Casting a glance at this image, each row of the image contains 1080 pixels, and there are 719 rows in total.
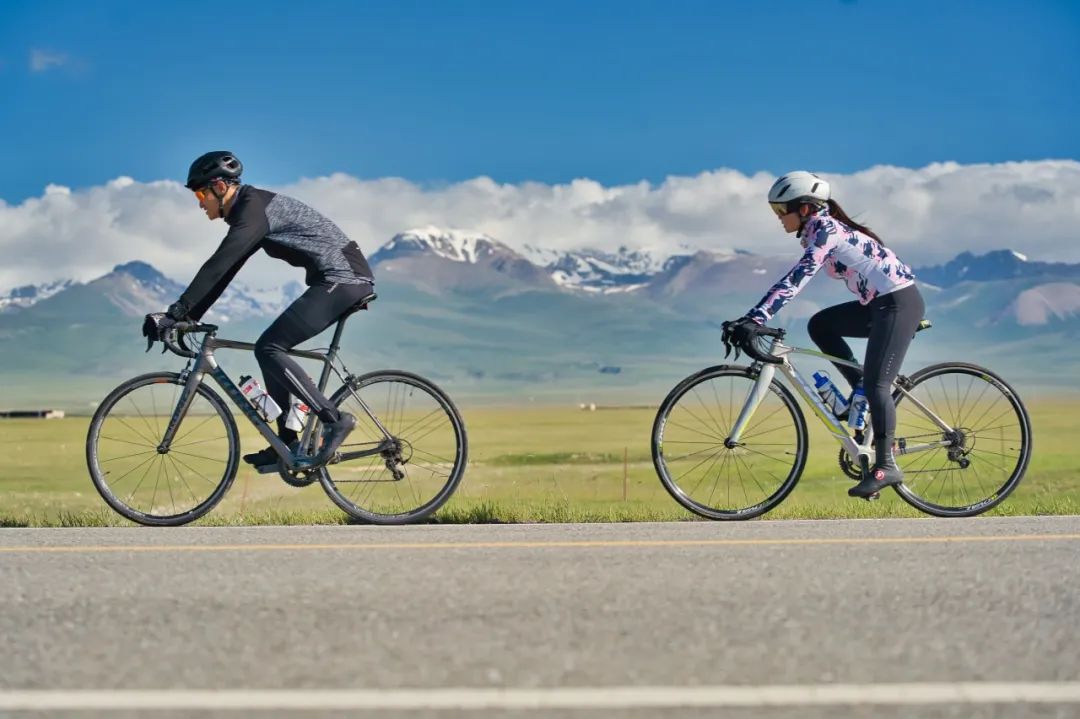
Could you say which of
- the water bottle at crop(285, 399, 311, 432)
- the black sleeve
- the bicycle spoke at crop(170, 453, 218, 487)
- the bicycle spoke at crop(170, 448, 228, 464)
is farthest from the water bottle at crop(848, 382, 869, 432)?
the bicycle spoke at crop(170, 453, 218, 487)

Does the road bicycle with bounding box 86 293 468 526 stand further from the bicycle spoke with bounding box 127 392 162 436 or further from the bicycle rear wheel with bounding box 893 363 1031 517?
the bicycle rear wheel with bounding box 893 363 1031 517

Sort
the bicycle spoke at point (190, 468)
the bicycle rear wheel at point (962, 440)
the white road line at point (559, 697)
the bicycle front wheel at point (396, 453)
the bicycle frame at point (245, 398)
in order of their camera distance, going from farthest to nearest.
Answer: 1. the bicycle rear wheel at point (962, 440)
2. the bicycle spoke at point (190, 468)
3. the bicycle front wheel at point (396, 453)
4. the bicycle frame at point (245, 398)
5. the white road line at point (559, 697)

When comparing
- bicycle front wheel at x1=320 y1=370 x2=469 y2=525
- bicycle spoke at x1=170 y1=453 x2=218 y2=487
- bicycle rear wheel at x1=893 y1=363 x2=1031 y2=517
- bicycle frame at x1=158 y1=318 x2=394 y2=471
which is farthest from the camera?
bicycle rear wheel at x1=893 y1=363 x2=1031 y2=517

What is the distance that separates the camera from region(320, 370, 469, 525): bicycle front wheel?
8609 mm

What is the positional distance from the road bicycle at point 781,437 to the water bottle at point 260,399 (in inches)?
95.8

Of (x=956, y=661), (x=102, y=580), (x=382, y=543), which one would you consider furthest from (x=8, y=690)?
(x=382, y=543)

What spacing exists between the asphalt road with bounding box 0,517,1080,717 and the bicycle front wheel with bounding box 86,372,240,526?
1.56 m

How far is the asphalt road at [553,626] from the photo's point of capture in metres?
3.71

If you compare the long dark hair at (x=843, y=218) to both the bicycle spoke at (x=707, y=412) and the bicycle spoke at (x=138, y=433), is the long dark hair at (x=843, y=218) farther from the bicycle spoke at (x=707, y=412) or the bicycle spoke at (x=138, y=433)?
the bicycle spoke at (x=138, y=433)

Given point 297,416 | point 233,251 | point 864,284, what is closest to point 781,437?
point 864,284

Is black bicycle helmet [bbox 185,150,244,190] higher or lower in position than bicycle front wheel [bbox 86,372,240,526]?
higher

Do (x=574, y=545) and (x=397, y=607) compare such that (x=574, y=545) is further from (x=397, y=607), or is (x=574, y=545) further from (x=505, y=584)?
(x=397, y=607)

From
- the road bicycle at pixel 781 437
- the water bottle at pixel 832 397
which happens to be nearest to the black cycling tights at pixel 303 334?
the road bicycle at pixel 781 437

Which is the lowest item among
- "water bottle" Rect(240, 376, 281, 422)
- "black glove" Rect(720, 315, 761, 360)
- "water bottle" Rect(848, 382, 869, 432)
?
"water bottle" Rect(848, 382, 869, 432)
